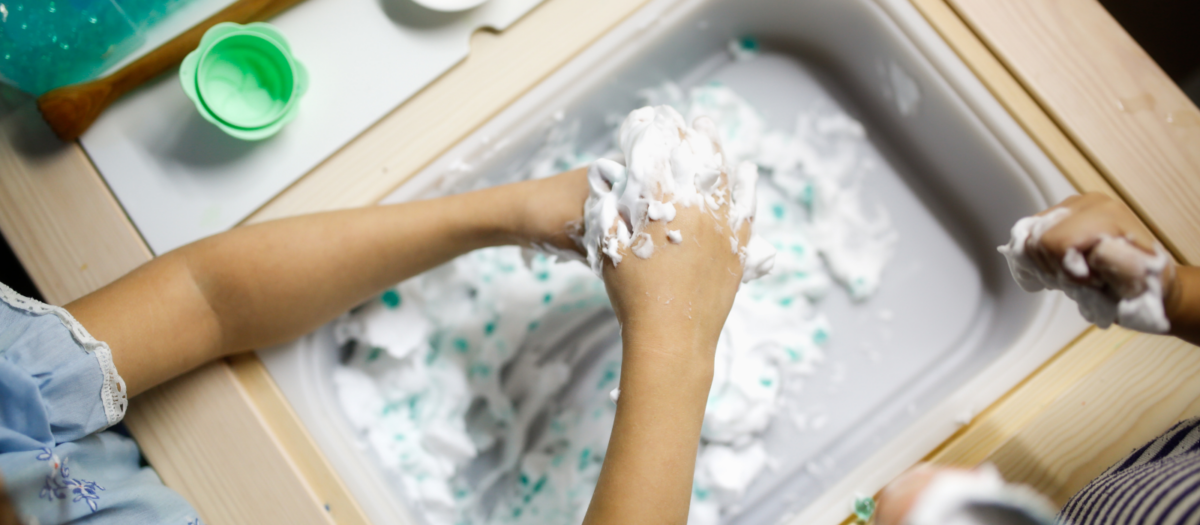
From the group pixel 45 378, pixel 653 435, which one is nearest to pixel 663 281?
pixel 653 435

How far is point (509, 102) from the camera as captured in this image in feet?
2.39

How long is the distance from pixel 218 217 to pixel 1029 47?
2.95ft

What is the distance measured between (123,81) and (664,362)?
64cm

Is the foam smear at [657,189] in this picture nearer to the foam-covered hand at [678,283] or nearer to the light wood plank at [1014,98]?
the foam-covered hand at [678,283]

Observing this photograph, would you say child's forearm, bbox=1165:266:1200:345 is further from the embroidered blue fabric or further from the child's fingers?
the embroidered blue fabric

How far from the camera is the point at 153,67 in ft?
2.28

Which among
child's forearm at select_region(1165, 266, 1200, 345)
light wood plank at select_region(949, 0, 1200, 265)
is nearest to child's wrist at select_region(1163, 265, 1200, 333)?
child's forearm at select_region(1165, 266, 1200, 345)

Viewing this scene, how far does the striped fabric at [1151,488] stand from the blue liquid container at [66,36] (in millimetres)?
1027

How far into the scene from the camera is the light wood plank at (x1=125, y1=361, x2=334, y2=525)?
632mm

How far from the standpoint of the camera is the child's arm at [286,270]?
1.88ft

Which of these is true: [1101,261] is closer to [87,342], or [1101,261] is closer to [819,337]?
[819,337]

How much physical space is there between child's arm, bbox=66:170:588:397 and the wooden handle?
20 centimetres

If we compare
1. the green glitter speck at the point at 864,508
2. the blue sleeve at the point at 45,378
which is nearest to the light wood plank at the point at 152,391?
the blue sleeve at the point at 45,378

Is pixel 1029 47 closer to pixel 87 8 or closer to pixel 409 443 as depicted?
pixel 409 443
